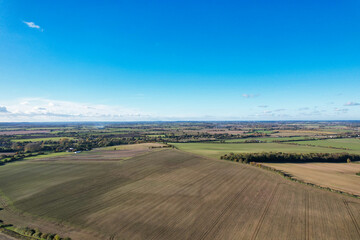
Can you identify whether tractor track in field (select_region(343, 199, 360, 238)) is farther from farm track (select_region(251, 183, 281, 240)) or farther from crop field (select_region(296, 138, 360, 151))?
crop field (select_region(296, 138, 360, 151))

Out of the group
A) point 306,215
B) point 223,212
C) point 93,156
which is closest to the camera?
point 306,215

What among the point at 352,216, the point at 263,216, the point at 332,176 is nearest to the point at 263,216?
the point at 263,216

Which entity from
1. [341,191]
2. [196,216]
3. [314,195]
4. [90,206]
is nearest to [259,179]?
[314,195]

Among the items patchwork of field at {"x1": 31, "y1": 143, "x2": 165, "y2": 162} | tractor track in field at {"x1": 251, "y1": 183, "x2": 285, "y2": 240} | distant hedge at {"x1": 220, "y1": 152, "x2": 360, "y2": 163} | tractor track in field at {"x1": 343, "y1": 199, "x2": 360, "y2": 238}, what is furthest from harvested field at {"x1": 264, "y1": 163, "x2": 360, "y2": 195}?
patchwork of field at {"x1": 31, "y1": 143, "x2": 165, "y2": 162}

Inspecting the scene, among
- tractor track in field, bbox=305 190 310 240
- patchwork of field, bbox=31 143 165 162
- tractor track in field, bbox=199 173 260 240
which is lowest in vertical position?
tractor track in field, bbox=199 173 260 240

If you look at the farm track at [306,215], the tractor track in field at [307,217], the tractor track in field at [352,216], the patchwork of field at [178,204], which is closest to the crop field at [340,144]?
the patchwork of field at [178,204]

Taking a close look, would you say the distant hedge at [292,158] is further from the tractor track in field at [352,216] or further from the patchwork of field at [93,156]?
the patchwork of field at [93,156]

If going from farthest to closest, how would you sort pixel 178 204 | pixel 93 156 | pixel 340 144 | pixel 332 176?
pixel 340 144 → pixel 93 156 → pixel 332 176 → pixel 178 204

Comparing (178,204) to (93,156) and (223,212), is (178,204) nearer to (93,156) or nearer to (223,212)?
(223,212)

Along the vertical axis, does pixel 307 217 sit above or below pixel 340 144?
below
